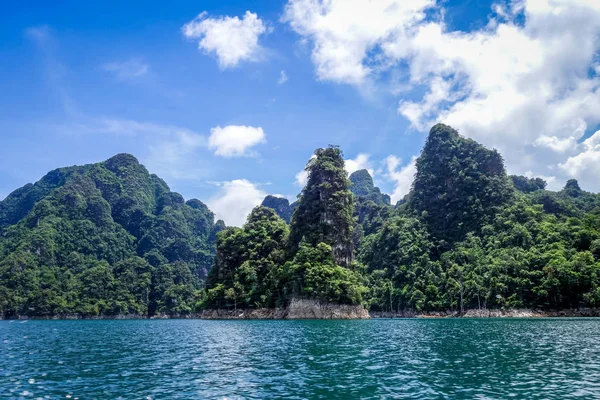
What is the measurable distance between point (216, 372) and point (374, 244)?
438ft

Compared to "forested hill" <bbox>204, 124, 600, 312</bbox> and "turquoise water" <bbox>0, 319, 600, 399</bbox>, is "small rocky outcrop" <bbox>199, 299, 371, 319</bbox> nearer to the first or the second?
"forested hill" <bbox>204, 124, 600, 312</bbox>

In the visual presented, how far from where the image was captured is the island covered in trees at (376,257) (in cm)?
9112

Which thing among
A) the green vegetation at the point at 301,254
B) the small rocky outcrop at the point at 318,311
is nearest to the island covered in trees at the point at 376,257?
the green vegetation at the point at 301,254

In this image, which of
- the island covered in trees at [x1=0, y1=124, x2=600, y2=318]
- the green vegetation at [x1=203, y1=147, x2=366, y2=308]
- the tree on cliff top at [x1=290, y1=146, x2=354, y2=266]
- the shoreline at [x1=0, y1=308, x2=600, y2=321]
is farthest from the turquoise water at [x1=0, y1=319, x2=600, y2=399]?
the tree on cliff top at [x1=290, y1=146, x2=354, y2=266]

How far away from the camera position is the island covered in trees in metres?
91.1

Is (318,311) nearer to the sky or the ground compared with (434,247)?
nearer to the ground

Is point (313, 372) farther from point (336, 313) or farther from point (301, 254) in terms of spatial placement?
point (301, 254)

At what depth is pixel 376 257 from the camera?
147 metres

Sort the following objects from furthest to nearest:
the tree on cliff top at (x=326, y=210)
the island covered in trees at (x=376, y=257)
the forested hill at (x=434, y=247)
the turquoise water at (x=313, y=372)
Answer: the tree on cliff top at (x=326, y=210)
the island covered in trees at (x=376, y=257)
the forested hill at (x=434, y=247)
the turquoise water at (x=313, y=372)

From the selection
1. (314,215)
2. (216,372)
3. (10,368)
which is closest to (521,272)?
(314,215)

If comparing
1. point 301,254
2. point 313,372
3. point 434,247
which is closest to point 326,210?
point 301,254

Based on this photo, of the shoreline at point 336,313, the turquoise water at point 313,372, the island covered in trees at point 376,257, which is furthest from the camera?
the island covered in trees at point 376,257

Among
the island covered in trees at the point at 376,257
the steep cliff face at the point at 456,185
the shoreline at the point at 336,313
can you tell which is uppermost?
the steep cliff face at the point at 456,185

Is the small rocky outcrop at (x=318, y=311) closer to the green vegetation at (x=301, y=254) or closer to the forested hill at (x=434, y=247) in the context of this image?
the green vegetation at (x=301, y=254)
